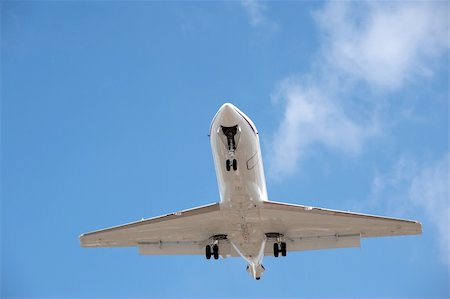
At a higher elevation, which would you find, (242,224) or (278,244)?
(242,224)

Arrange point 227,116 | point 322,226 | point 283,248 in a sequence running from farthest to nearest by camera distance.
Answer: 1. point 283,248
2. point 322,226
3. point 227,116

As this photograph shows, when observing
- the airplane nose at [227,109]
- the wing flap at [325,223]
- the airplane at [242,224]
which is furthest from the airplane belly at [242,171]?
the wing flap at [325,223]

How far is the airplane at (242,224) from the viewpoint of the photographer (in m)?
33.2

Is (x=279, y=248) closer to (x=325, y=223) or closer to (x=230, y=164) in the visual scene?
(x=325, y=223)

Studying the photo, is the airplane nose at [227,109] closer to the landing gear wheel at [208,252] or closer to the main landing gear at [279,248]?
the main landing gear at [279,248]

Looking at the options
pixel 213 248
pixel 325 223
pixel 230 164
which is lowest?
pixel 213 248

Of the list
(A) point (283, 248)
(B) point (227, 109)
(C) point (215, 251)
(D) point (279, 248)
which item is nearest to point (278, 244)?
(D) point (279, 248)

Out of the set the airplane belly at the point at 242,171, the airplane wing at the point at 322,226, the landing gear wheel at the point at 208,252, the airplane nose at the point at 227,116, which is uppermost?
the airplane nose at the point at 227,116

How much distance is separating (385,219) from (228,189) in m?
9.76

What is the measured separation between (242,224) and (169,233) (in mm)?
5627

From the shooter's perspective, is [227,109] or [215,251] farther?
[215,251]

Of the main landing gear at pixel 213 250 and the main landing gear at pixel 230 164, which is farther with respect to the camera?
the main landing gear at pixel 213 250

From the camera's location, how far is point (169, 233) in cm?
4003

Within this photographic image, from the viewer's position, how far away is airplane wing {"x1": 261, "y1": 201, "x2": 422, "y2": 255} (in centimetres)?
3706
